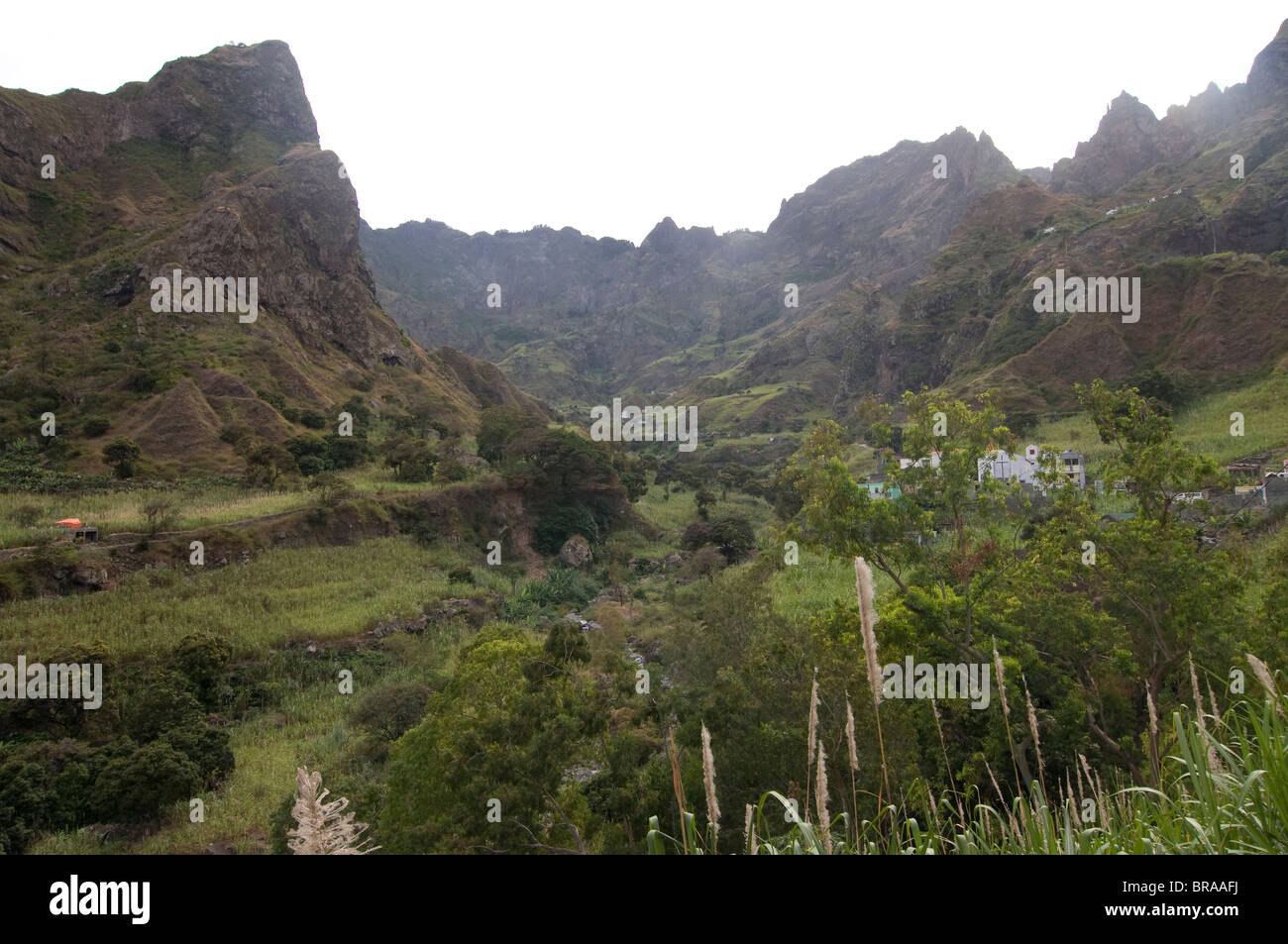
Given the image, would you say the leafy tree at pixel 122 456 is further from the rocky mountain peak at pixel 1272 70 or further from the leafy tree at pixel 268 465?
the rocky mountain peak at pixel 1272 70

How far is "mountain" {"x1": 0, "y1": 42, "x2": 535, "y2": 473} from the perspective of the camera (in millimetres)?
33375

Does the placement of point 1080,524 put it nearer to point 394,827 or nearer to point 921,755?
point 921,755

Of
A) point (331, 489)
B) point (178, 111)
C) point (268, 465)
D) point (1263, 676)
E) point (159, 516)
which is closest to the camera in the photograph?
point (1263, 676)

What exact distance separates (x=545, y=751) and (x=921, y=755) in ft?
18.3

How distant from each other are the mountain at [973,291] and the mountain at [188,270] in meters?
44.4

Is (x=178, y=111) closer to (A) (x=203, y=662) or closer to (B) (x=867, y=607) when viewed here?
(A) (x=203, y=662)

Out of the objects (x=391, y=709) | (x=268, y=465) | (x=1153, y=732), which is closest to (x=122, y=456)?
(x=268, y=465)

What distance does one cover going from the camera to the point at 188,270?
42656 millimetres

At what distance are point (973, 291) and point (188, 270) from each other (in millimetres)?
78718

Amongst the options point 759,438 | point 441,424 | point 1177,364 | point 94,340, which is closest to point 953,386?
point 1177,364

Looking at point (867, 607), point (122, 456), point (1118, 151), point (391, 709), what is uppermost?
point (1118, 151)

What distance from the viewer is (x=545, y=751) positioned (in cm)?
799

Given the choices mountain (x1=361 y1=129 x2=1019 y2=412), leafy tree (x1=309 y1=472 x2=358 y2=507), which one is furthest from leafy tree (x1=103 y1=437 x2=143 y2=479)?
mountain (x1=361 y1=129 x2=1019 y2=412)

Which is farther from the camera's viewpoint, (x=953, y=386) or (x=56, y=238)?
(x=953, y=386)
